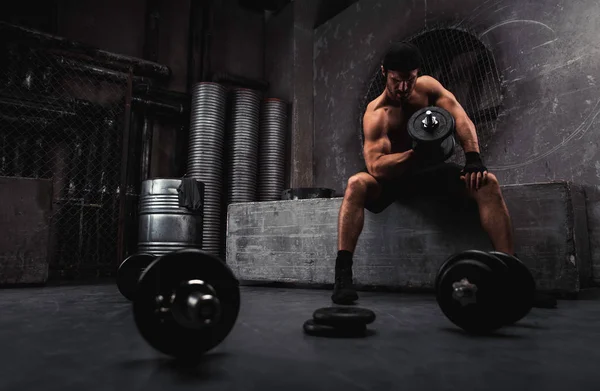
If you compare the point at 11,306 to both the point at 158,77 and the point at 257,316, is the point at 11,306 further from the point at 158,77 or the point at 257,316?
the point at 158,77

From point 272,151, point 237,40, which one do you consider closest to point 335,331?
point 272,151

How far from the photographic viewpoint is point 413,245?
279cm

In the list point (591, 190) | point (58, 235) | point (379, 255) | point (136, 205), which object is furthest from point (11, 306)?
point (591, 190)

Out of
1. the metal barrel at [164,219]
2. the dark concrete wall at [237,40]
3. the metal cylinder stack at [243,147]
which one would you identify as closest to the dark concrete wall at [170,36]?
the dark concrete wall at [237,40]

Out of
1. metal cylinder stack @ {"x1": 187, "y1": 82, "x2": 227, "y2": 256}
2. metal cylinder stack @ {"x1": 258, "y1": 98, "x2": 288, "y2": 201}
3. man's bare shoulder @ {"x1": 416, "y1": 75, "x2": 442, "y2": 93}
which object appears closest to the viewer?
man's bare shoulder @ {"x1": 416, "y1": 75, "x2": 442, "y2": 93}

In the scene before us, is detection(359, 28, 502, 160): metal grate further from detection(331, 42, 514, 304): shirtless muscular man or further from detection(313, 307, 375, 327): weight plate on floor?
detection(313, 307, 375, 327): weight plate on floor

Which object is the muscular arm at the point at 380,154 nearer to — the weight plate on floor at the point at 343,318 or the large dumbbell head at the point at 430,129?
the large dumbbell head at the point at 430,129

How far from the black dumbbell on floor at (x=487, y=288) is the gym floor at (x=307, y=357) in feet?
0.21

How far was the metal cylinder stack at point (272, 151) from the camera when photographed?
5.42m

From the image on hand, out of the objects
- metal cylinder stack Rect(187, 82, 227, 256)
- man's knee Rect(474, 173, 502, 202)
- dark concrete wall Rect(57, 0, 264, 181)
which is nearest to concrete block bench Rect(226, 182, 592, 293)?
man's knee Rect(474, 173, 502, 202)

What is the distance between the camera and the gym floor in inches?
35.1

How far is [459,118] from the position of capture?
237 cm

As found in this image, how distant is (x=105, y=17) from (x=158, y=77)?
0.94m

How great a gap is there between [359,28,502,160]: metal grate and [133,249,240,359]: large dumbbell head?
3340 mm
